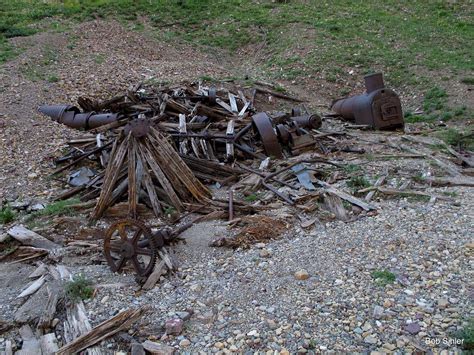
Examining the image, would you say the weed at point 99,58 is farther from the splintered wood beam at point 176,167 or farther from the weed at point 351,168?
the weed at point 351,168

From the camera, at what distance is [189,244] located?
5859mm

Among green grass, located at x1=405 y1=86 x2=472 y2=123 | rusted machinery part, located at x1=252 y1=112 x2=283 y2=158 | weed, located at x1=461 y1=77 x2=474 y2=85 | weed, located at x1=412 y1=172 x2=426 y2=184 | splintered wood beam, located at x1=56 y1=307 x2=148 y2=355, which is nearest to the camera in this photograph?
splintered wood beam, located at x1=56 y1=307 x2=148 y2=355

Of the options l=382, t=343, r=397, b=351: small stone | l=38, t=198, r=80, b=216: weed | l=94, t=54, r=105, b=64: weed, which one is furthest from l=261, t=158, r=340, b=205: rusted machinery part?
l=94, t=54, r=105, b=64: weed

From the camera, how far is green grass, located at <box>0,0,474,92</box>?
15.8 m

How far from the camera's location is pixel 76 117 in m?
10.7

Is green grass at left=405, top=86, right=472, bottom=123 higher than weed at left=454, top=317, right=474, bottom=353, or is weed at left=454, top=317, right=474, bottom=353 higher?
weed at left=454, top=317, right=474, bottom=353

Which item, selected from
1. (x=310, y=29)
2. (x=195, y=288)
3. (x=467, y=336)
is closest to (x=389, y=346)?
(x=467, y=336)

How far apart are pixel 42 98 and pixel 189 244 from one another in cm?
779

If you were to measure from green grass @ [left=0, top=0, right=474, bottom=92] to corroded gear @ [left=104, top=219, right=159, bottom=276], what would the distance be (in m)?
11.6

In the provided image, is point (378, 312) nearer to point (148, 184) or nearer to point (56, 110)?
point (148, 184)

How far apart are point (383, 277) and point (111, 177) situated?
4.13 metres

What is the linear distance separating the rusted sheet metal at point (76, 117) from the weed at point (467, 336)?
8.28 m

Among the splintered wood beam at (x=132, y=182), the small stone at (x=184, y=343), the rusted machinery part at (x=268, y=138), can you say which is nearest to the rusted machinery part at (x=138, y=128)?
the splintered wood beam at (x=132, y=182)

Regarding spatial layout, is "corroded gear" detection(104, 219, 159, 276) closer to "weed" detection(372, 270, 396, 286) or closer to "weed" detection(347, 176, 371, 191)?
"weed" detection(372, 270, 396, 286)
